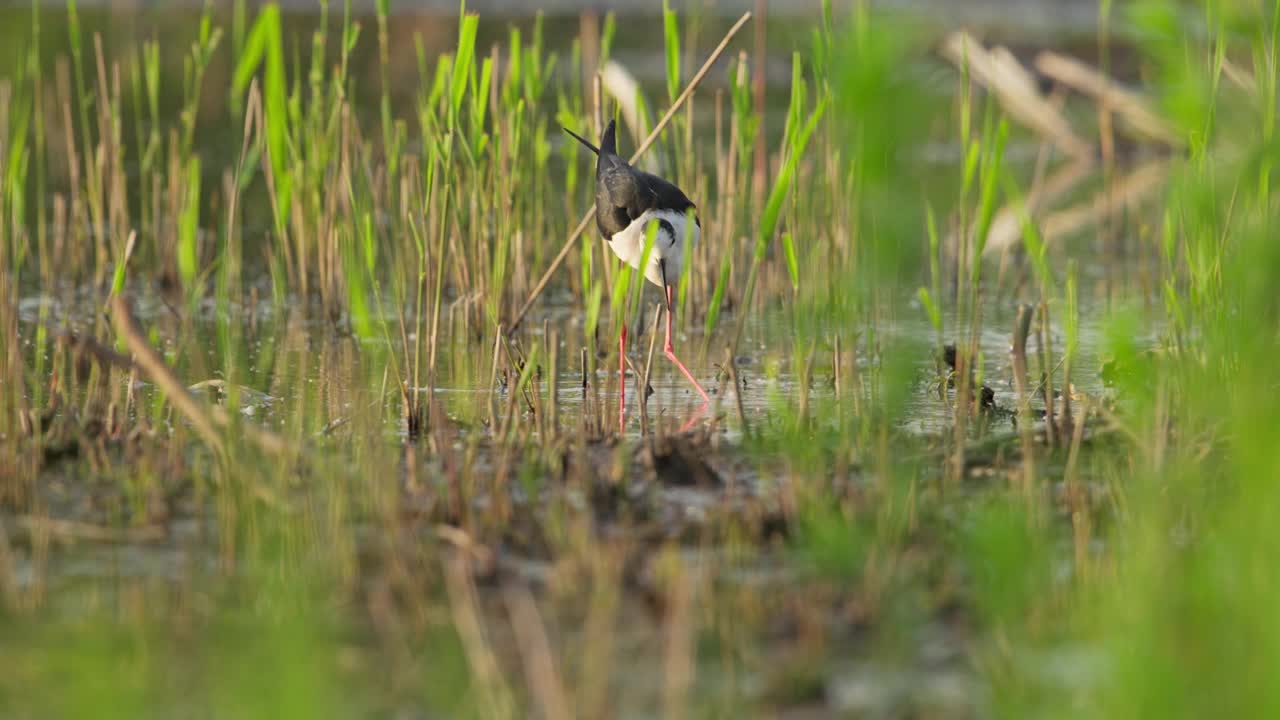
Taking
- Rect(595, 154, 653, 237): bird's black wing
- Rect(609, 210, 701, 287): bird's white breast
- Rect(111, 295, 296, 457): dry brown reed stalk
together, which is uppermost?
Rect(595, 154, 653, 237): bird's black wing

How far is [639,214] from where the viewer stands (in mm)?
6086

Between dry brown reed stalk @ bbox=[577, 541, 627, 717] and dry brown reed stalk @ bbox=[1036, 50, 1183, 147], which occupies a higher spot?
dry brown reed stalk @ bbox=[1036, 50, 1183, 147]

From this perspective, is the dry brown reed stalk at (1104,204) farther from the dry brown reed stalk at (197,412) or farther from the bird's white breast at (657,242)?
the dry brown reed stalk at (197,412)

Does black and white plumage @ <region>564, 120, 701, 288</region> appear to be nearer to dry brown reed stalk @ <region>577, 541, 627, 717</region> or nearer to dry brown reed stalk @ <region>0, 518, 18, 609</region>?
dry brown reed stalk @ <region>577, 541, 627, 717</region>

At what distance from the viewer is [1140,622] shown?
105 inches

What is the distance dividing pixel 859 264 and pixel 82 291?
519 centimetres

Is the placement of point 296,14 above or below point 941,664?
above

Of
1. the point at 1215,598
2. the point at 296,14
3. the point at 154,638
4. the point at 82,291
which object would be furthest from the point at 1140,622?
the point at 296,14

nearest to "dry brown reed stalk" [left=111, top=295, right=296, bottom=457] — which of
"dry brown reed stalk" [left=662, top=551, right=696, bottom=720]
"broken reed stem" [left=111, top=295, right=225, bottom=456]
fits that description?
"broken reed stem" [left=111, top=295, right=225, bottom=456]

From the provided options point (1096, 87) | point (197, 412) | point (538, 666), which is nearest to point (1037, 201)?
point (1096, 87)

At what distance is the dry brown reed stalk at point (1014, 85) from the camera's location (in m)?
13.9

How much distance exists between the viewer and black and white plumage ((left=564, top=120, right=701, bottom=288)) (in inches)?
239

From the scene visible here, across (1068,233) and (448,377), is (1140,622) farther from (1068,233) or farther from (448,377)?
(1068,233)

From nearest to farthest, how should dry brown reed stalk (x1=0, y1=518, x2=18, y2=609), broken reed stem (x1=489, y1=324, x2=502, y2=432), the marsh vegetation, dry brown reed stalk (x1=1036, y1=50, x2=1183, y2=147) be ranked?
1. the marsh vegetation
2. dry brown reed stalk (x1=0, y1=518, x2=18, y2=609)
3. broken reed stem (x1=489, y1=324, x2=502, y2=432)
4. dry brown reed stalk (x1=1036, y1=50, x2=1183, y2=147)
